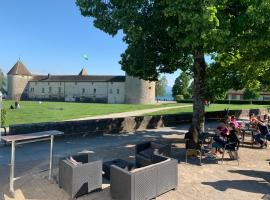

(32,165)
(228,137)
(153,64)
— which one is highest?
(153,64)

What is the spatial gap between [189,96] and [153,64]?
220 ft

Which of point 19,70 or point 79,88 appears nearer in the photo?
point 79,88

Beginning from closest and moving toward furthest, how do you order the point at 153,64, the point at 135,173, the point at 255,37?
the point at 135,173, the point at 255,37, the point at 153,64

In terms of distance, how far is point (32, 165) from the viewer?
11.0m

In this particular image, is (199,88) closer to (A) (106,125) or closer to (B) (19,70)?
(A) (106,125)

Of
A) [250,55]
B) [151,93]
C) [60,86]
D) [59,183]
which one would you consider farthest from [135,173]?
[60,86]

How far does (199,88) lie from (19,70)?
102 m

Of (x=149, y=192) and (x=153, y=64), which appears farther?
(x=153, y=64)

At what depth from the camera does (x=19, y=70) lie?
108 metres

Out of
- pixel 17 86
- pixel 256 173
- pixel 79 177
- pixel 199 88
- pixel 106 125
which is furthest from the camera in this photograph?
pixel 17 86

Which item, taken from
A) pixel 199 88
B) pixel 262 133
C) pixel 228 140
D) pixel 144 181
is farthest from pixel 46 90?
pixel 144 181

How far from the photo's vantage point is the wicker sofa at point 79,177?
8.00 m

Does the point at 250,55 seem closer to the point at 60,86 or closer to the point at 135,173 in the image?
the point at 135,173

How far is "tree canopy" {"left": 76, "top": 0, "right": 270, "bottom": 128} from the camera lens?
9.88 metres
